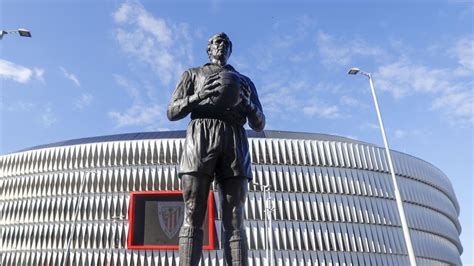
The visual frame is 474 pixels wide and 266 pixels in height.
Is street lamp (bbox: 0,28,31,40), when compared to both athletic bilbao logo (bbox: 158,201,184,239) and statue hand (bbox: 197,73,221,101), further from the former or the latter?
athletic bilbao logo (bbox: 158,201,184,239)

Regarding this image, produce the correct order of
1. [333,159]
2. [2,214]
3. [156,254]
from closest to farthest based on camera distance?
[156,254], [333,159], [2,214]

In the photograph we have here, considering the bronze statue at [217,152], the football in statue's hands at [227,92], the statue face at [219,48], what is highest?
the statue face at [219,48]

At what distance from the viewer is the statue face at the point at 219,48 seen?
5.03 metres

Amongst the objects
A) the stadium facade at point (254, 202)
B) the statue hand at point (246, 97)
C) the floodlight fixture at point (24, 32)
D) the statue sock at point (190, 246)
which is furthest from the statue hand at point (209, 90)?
the stadium facade at point (254, 202)

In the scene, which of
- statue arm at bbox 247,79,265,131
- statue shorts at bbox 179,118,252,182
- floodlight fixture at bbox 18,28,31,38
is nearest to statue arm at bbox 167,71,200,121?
statue shorts at bbox 179,118,252,182

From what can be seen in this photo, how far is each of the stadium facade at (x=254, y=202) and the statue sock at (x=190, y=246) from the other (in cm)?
5023

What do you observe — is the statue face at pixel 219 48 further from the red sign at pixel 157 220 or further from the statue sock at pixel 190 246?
the red sign at pixel 157 220

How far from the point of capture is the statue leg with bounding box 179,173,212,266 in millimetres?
4316

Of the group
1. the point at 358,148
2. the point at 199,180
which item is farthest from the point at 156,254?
the point at 199,180

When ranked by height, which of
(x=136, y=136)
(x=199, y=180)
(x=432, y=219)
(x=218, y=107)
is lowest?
(x=199, y=180)

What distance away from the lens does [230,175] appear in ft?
15.2

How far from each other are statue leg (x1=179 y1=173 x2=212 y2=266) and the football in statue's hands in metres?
0.81

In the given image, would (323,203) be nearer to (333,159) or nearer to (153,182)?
(333,159)

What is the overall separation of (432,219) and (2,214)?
68137mm
